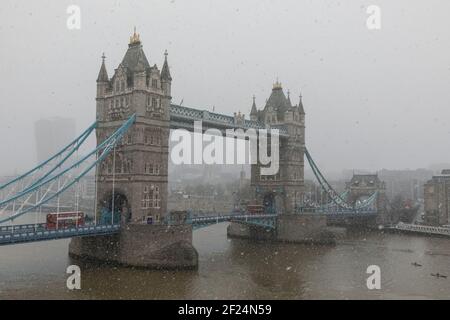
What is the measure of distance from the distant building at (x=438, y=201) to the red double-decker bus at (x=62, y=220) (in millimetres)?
65911

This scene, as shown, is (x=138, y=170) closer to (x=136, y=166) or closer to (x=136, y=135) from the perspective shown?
(x=136, y=166)

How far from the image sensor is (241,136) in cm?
6319

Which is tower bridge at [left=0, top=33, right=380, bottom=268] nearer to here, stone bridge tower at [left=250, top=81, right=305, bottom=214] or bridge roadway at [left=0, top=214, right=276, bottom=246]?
bridge roadway at [left=0, top=214, right=276, bottom=246]

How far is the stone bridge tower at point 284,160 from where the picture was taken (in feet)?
229

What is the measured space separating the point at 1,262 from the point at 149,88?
73.2ft

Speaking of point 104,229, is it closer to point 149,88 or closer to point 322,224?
point 149,88

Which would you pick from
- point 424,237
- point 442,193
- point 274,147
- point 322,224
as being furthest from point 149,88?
point 442,193

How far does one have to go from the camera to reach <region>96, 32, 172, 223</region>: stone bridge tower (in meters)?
46.5

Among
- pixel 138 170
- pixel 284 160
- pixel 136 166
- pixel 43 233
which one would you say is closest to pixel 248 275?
pixel 138 170

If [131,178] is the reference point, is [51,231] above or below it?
below

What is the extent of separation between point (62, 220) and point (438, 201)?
68.6m

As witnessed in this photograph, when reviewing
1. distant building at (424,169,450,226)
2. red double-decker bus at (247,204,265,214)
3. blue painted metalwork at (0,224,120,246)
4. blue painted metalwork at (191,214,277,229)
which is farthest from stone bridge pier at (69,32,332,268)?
distant building at (424,169,450,226)

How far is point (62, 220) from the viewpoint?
4147 centimetres

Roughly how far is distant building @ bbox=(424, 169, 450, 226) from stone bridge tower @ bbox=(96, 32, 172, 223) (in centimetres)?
5696
